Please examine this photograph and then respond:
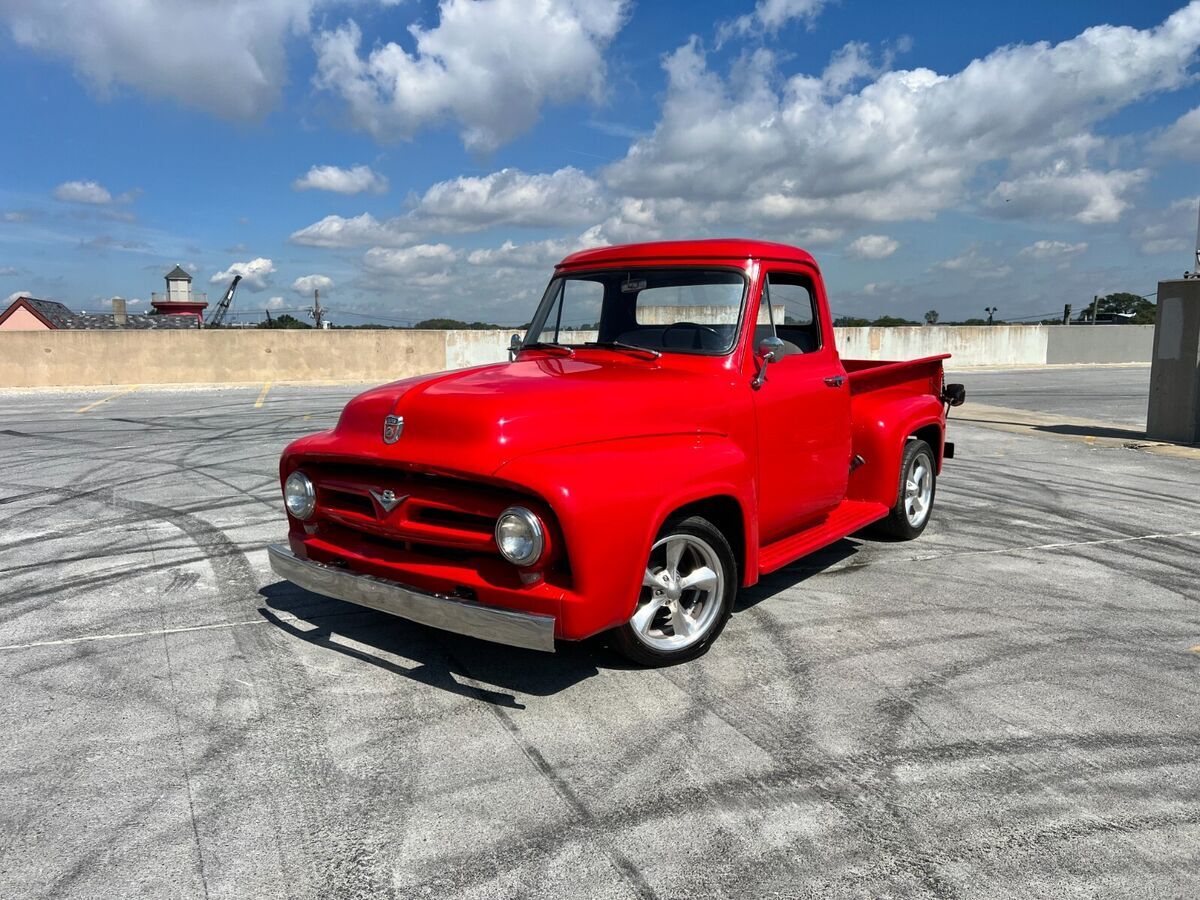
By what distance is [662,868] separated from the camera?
2619 mm

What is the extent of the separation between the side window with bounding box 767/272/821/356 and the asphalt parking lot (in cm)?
148

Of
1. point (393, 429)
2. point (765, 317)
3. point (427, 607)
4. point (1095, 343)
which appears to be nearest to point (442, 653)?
point (427, 607)

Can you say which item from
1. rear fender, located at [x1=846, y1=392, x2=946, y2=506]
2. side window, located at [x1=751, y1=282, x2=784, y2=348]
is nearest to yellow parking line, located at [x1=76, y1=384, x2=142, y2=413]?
rear fender, located at [x1=846, y1=392, x2=946, y2=506]

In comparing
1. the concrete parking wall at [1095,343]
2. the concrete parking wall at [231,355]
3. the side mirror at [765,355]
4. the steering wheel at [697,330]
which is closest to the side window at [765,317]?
the side mirror at [765,355]

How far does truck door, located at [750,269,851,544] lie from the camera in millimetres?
4664

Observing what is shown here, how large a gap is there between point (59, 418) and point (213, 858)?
48.0 feet

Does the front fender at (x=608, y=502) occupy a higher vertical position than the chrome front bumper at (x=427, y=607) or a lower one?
higher

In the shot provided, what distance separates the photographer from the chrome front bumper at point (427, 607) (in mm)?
3316

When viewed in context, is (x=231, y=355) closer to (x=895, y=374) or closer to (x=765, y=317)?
(x=895, y=374)

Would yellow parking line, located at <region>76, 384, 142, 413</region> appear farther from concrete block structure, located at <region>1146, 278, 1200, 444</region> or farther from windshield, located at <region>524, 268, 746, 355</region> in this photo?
concrete block structure, located at <region>1146, 278, 1200, 444</region>

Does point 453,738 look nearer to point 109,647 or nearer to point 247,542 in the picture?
point 109,647

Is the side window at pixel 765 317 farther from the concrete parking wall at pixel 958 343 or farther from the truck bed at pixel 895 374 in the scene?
the concrete parking wall at pixel 958 343

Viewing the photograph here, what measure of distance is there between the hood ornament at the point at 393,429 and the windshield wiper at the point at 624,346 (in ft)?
4.70

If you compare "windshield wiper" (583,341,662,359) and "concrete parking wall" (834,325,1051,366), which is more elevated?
"windshield wiper" (583,341,662,359)
